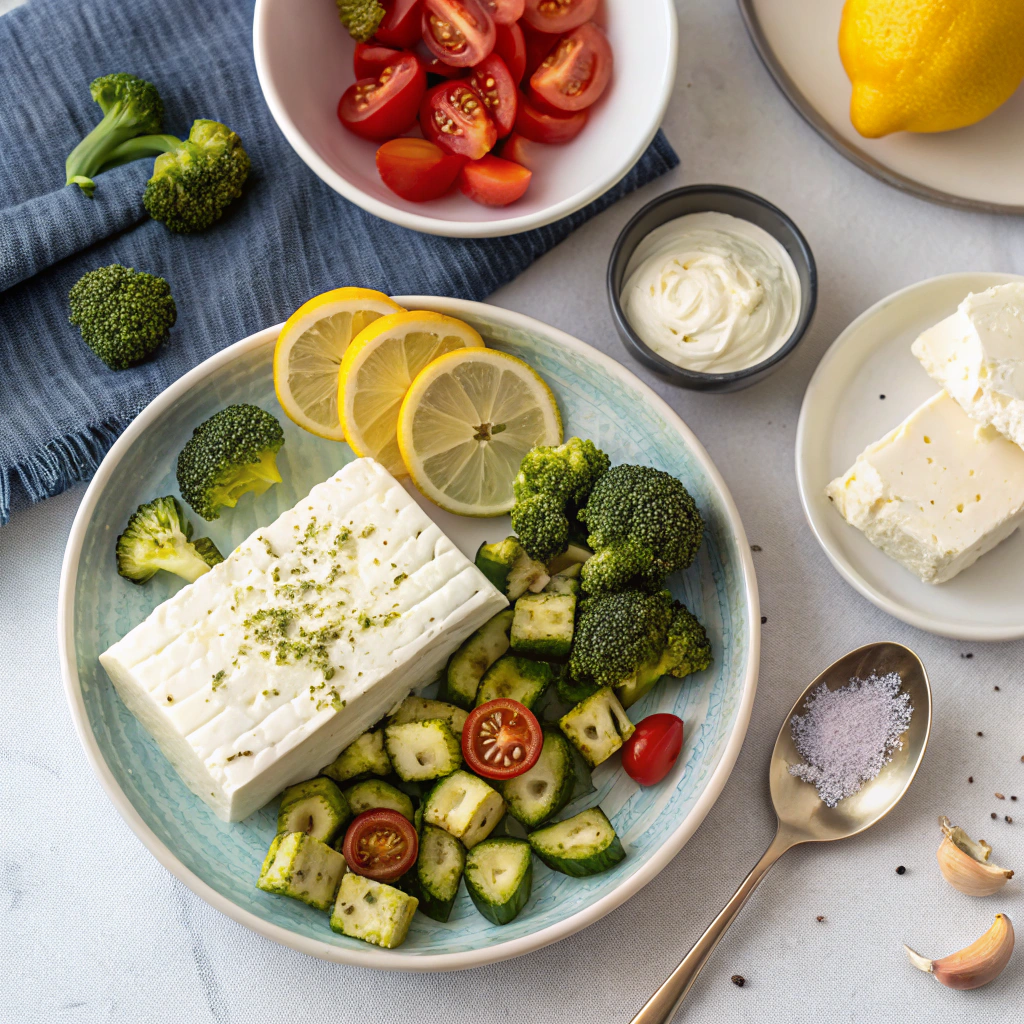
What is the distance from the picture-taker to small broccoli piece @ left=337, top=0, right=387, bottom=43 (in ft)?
8.94

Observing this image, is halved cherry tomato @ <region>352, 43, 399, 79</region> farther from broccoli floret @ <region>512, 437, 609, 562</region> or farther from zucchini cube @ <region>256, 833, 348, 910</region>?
zucchini cube @ <region>256, 833, 348, 910</region>

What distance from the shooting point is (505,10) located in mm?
2670

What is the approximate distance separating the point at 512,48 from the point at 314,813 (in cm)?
228

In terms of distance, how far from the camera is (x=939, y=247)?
123 inches

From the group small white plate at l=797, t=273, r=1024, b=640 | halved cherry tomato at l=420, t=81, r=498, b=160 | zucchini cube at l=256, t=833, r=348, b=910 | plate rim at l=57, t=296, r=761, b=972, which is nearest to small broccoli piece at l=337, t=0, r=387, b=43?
halved cherry tomato at l=420, t=81, r=498, b=160

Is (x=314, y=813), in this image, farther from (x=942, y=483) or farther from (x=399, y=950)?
(x=942, y=483)

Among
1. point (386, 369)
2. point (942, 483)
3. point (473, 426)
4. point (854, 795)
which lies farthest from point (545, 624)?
point (942, 483)

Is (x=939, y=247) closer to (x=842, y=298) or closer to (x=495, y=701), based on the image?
(x=842, y=298)

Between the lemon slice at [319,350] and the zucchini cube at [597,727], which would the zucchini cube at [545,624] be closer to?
the zucchini cube at [597,727]

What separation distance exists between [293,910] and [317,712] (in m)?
0.60

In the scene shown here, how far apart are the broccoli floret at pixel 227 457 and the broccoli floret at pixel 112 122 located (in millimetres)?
907

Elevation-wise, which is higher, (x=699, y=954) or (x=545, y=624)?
(x=545, y=624)

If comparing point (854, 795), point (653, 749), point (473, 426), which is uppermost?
point (473, 426)

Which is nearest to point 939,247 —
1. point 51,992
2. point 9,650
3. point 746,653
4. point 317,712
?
point 746,653
